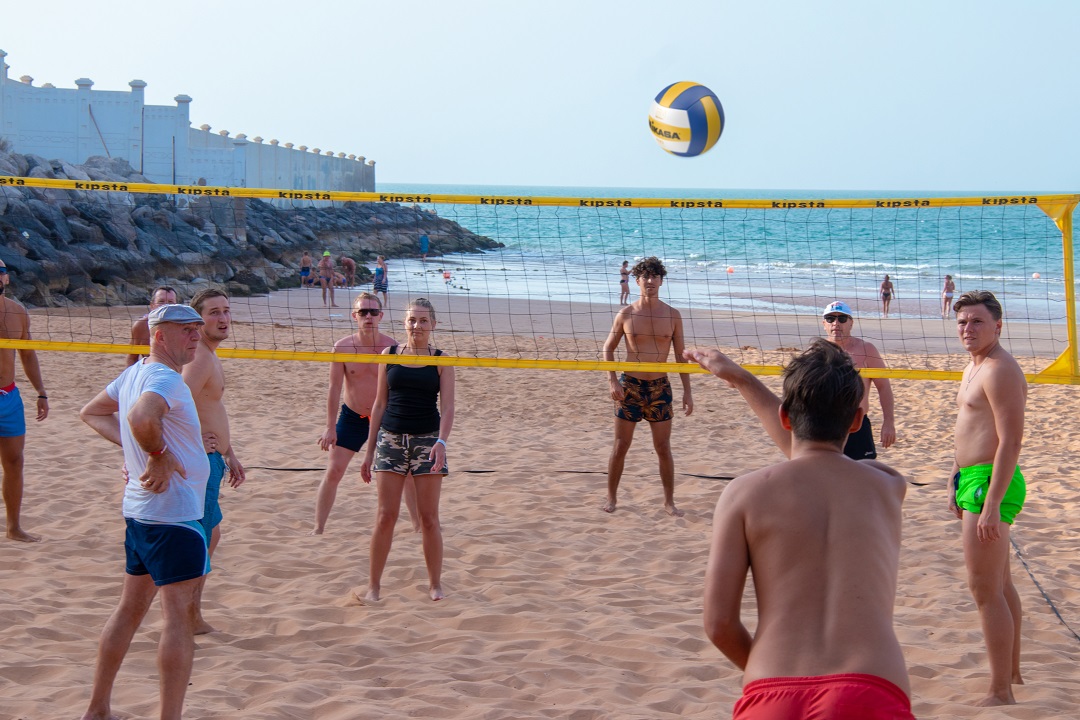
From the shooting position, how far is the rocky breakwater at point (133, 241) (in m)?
17.1

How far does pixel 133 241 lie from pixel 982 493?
1979 cm

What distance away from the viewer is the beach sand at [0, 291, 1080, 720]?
3438 millimetres

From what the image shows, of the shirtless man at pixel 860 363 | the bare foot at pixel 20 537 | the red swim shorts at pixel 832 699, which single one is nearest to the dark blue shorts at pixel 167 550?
the red swim shorts at pixel 832 699

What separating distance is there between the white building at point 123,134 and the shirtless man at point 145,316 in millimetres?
26434

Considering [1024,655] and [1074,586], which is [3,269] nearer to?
[1024,655]

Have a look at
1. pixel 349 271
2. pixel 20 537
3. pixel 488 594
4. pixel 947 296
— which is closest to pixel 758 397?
pixel 488 594

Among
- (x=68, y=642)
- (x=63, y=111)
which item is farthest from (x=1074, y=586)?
(x=63, y=111)

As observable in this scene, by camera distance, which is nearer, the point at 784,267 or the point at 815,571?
the point at 815,571

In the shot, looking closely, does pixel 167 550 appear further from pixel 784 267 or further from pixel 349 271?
pixel 784 267

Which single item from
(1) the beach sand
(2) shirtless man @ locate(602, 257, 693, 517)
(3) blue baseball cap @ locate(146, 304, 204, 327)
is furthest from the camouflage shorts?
(2) shirtless man @ locate(602, 257, 693, 517)

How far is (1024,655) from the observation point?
392 centimetres

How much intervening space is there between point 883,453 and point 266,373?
6536 mm

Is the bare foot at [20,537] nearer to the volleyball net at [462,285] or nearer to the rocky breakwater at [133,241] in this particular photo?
the volleyball net at [462,285]

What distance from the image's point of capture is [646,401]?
5879mm
